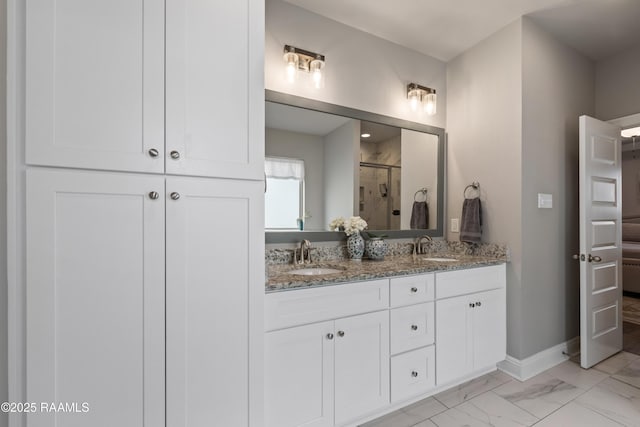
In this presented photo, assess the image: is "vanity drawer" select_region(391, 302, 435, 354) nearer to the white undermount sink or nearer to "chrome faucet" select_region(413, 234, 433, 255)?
the white undermount sink

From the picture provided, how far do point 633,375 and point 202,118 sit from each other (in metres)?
3.32

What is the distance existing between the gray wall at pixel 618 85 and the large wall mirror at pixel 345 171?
1527mm

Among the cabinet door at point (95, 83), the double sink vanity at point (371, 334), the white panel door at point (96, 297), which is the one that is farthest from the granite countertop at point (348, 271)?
Answer: the cabinet door at point (95, 83)

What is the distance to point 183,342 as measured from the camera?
A: 1.11 m

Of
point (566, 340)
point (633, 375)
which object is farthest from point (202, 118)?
point (633, 375)

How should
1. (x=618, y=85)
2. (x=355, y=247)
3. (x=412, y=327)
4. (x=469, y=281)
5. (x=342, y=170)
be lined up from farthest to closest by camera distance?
(x=618, y=85), (x=342, y=170), (x=355, y=247), (x=469, y=281), (x=412, y=327)

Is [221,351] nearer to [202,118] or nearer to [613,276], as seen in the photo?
[202,118]

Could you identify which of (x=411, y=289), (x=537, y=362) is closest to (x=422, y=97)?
(x=411, y=289)

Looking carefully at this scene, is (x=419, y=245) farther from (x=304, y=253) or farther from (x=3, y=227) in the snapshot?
(x=3, y=227)

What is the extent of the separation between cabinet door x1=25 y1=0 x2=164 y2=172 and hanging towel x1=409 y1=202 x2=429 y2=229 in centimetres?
199

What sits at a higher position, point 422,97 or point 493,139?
point 422,97

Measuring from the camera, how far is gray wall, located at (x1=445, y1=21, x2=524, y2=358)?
2.14 m

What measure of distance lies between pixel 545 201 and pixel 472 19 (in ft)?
4.82

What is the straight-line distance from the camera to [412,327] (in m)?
1.70
